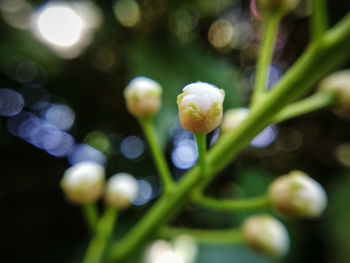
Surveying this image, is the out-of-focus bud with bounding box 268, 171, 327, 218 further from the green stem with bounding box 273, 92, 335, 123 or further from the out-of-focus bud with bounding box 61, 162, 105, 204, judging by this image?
the out-of-focus bud with bounding box 61, 162, 105, 204

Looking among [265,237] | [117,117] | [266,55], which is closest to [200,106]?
[266,55]

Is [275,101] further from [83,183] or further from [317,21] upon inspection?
[83,183]

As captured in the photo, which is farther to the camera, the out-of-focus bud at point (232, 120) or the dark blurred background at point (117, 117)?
the dark blurred background at point (117, 117)

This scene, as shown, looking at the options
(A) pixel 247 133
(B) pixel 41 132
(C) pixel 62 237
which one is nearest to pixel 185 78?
(A) pixel 247 133

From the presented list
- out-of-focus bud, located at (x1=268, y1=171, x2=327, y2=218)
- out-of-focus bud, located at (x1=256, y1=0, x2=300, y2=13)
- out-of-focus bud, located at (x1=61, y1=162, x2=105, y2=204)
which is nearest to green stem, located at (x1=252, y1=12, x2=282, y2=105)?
out-of-focus bud, located at (x1=256, y1=0, x2=300, y2=13)

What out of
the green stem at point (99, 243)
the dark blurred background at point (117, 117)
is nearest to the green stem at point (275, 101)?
the green stem at point (99, 243)

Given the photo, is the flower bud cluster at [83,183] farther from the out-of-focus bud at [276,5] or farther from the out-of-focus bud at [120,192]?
the out-of-focus bud at [276,5]

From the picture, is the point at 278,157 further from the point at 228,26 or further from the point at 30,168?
the point at 30,168
